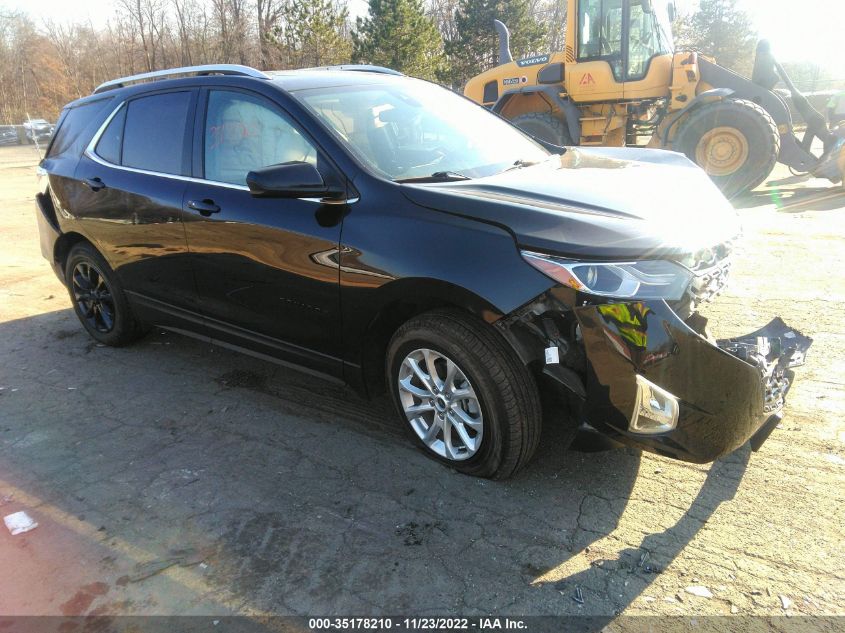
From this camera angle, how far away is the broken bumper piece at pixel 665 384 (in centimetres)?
239

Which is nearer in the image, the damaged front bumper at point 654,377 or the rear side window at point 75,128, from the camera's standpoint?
the damaged front bumper at point 654,377

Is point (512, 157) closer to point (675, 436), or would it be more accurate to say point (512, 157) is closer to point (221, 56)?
point (675, 436)

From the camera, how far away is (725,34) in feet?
165

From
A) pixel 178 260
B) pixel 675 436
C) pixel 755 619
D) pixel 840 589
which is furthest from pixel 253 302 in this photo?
pixel 840 589

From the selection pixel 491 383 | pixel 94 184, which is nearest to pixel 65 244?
pixel 94 184

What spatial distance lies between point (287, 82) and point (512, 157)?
1372 mm

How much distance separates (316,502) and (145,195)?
7.88 ft

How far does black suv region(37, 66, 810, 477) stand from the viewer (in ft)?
8.07

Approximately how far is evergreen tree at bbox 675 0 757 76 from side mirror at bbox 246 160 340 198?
179 feet

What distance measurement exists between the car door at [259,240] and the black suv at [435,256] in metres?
0.01

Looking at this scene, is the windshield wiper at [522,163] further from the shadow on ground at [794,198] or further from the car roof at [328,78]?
the shadow on ground at [794,198]

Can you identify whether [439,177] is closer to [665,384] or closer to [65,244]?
[665,384]

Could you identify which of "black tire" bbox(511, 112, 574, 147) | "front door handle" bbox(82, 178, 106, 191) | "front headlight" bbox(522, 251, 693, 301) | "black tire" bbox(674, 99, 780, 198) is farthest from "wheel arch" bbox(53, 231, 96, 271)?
"black tire" bbox(674, 99, 780, 198)

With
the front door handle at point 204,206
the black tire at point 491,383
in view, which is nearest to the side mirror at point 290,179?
the front door handle at point 204,206
